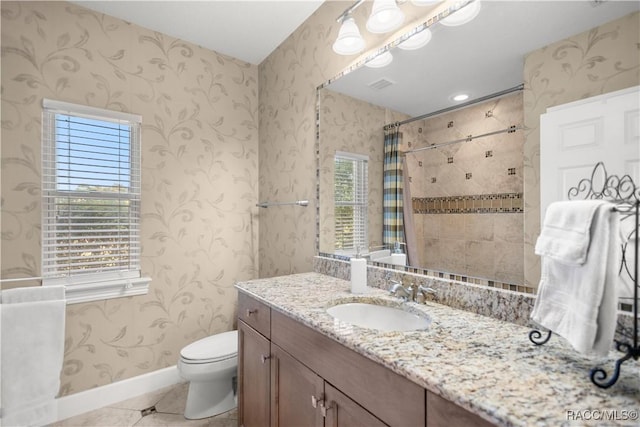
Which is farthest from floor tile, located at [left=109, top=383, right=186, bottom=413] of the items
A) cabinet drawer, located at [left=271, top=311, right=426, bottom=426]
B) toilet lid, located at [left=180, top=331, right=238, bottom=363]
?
cabinet drawer, located at [left=271, top=311, right=426, bottom=426]

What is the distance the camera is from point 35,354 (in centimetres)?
152

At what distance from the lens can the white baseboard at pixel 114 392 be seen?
191cm

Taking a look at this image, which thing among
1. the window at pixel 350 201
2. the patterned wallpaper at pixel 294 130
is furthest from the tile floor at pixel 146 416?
the window at pixel 350 201

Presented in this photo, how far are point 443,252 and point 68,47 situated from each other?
2.49 m

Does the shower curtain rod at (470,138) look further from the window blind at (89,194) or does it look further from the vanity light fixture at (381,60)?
the window blind at (89,194)

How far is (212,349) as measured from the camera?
6.44 ft

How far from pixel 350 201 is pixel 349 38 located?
87 centimetres

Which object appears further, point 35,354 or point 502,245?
point 35,354

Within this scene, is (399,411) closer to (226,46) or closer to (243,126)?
(243,126)

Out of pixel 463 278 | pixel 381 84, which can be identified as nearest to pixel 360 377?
pixel 463 278

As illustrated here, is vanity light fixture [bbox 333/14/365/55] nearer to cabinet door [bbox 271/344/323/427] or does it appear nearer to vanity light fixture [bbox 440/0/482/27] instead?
vanity light fixture [bbox 440/0/482/27]

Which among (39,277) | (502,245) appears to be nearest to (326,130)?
(502,245)

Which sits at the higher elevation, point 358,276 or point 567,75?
point 567,75

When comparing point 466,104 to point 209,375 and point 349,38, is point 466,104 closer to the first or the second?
point 349,38
